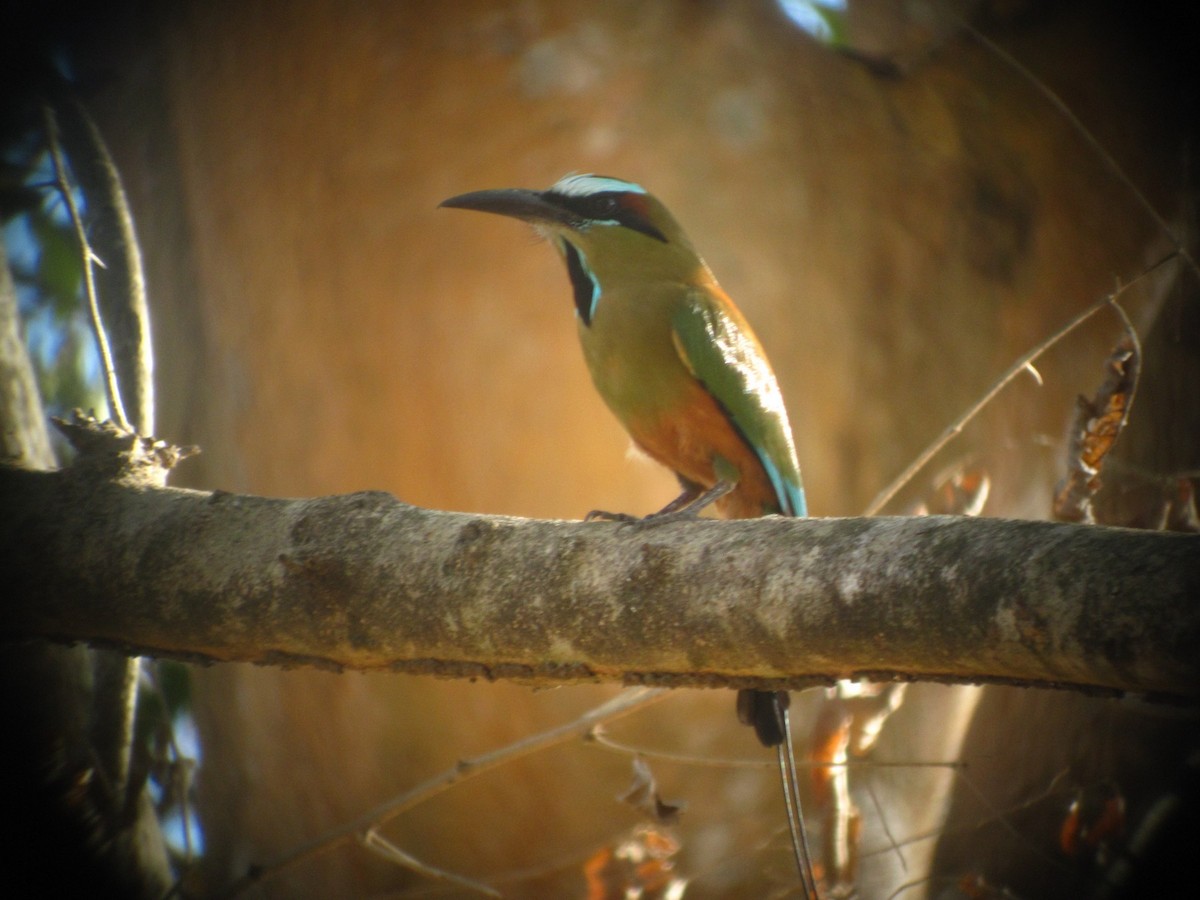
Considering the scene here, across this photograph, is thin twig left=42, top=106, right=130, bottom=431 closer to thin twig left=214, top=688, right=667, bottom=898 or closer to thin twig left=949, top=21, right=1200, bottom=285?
thin twig left=214, top=688, right=667, bottom=898

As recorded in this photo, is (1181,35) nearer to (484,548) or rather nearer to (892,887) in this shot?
(892,887)

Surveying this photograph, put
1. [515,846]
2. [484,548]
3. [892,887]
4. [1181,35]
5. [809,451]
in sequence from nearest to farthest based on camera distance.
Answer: [484,548], [892,887], [1181,35], [515,846], [809,451]

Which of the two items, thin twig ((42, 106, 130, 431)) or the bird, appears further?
the bird

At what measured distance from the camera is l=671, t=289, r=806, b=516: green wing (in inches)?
107

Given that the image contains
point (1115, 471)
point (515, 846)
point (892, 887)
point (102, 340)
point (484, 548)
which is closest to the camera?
point (484, 548)

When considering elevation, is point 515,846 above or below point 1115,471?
below

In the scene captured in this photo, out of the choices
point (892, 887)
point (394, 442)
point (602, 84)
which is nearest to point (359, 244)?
point (394, 442)

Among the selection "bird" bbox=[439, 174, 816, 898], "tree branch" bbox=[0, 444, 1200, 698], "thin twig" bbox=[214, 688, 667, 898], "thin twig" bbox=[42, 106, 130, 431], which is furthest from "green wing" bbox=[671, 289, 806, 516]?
"thin twig" bbox=[42, 106, 130, 431]

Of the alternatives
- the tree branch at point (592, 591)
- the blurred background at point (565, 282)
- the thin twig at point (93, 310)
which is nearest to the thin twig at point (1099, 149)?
the tree branch at point (592, 591)

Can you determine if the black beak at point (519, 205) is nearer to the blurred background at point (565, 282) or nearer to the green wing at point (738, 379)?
the green wing at point (738, 379)

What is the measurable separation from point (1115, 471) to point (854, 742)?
1236 millimetres

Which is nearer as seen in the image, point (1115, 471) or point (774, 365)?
point (1115, 471)

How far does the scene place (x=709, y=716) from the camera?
15.8ft

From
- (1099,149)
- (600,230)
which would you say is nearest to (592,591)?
(1099,149)
